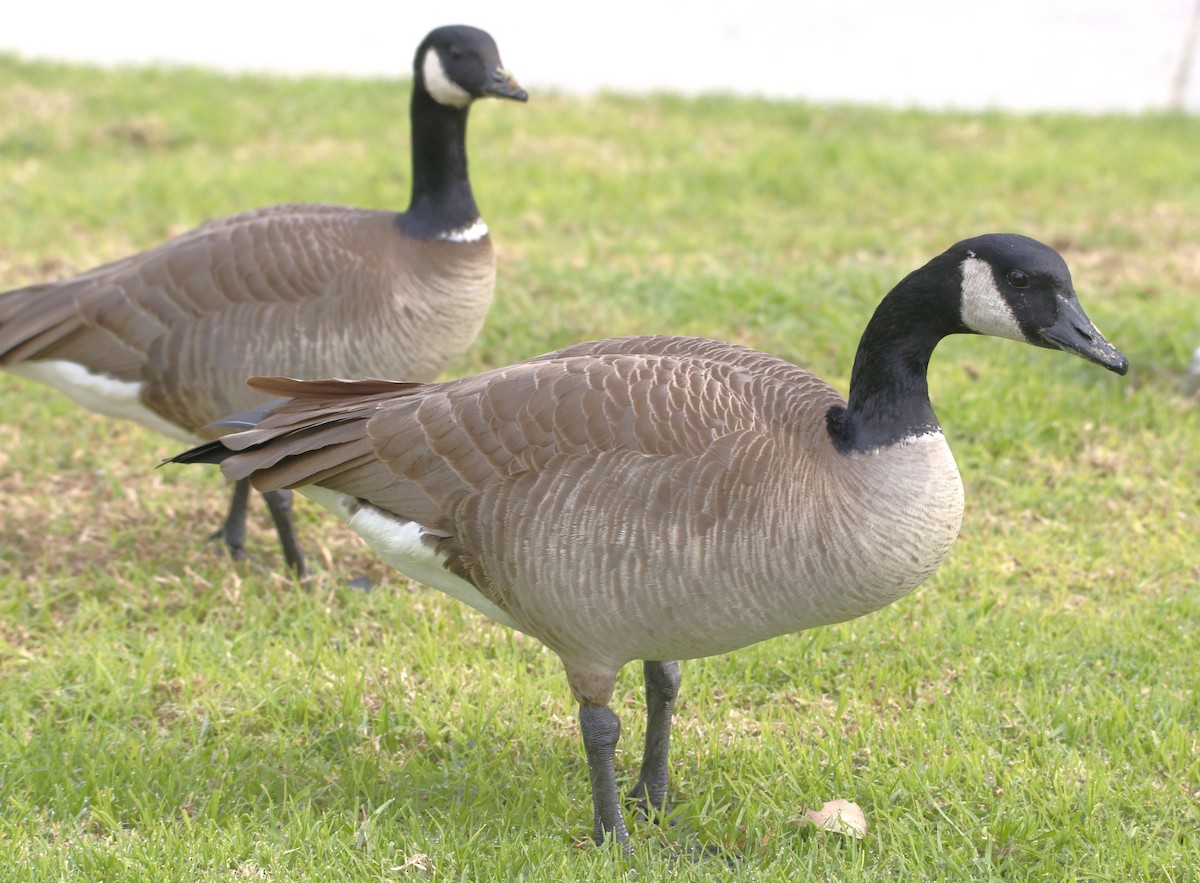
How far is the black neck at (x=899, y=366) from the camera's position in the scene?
135 inches

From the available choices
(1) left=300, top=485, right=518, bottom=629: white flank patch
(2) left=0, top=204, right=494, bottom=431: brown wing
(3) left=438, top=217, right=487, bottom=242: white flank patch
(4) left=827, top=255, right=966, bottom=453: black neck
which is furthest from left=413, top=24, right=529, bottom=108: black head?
(4) left=827, top=255, right=966, bottom=453: black neck

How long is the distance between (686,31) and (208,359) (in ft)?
33.1

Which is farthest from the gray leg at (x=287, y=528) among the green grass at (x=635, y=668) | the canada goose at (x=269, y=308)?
the green grass at (x=635, y=668)

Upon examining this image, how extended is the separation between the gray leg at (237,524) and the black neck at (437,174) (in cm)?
121

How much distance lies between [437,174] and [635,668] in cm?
211

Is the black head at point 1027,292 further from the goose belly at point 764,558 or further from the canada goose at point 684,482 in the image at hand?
the goose belly at point 764,558

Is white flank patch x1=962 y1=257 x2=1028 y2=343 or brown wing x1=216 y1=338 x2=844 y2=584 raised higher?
white flank patch x1=962 y1=257 x2=1028 y2=343

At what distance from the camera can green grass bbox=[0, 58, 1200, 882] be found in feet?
12.0

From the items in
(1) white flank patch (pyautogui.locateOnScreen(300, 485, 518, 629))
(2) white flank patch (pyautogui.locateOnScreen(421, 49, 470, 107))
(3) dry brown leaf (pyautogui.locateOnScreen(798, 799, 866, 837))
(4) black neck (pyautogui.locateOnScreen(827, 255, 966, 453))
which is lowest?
(3) dry brown leaf (pyautogui.locateOnScreen(798, 799, 866, 837))

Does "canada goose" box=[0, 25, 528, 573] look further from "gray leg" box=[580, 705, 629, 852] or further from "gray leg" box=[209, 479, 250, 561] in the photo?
"gray leg" box=[580, 705, 629, 852]

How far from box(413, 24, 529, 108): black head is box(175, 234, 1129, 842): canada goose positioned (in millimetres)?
1975

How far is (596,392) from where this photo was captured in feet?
11.7

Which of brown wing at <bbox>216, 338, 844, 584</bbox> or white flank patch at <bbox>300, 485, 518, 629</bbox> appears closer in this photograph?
brown wing at <bbox>216, 338, 844, 584</bbox>

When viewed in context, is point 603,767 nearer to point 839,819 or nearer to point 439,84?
point 839,819
